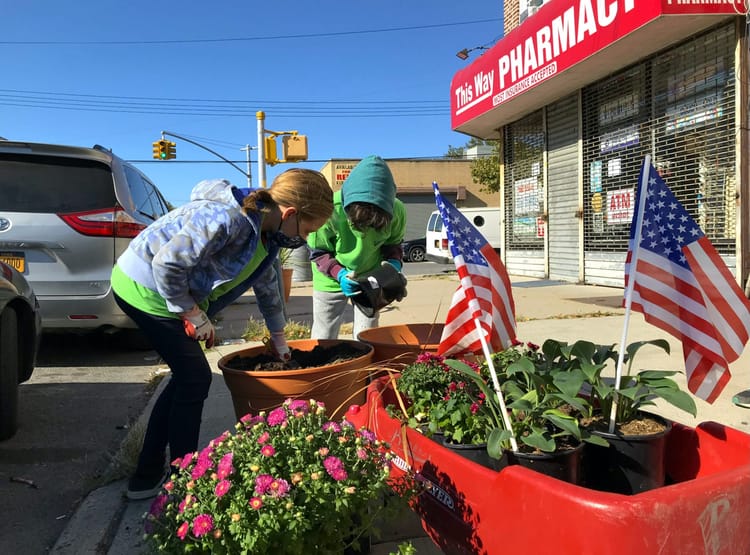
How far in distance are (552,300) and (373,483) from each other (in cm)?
740

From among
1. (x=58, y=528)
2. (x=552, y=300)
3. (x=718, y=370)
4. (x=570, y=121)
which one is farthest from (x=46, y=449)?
(x=570, y=121)

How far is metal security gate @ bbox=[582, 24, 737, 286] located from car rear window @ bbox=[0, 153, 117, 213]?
7705mm

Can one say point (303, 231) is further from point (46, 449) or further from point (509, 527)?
point (46, 449)

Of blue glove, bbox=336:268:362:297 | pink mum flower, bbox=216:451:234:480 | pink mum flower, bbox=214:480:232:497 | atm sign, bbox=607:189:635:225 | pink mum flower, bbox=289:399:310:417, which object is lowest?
pink mum flower, bbox=214:480:232:497

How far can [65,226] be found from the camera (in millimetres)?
4676

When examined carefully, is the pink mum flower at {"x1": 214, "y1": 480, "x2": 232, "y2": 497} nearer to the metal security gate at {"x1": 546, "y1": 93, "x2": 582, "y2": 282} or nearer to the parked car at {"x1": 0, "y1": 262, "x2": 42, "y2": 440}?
the parked car at {"x1": 0, "y1": 262, "x2": 42, "y2": 440}

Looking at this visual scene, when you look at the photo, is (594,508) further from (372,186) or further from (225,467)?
(372,186)

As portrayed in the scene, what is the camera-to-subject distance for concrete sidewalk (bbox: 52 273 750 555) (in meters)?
2.24

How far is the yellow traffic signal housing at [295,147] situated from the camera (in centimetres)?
1357

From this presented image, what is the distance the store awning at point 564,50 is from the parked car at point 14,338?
7683 millimetres

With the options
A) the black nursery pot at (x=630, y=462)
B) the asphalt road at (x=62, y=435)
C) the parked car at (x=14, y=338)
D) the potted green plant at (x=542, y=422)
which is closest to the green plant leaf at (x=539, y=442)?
the potted green plant at (x=542, y=422)

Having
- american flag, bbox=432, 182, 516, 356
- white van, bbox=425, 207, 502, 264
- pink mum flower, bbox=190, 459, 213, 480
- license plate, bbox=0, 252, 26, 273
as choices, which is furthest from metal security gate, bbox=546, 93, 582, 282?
pink mum flower, bbox=190, 459, 213, 480

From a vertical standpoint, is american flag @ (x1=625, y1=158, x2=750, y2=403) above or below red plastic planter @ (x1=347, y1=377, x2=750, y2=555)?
above

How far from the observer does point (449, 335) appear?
221 centimetres
